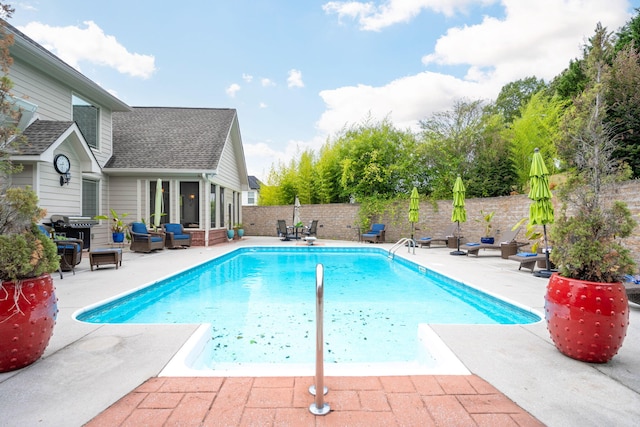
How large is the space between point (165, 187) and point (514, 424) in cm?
1251

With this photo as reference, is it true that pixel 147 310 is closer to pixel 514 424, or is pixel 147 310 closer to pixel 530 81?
pixel 514 424

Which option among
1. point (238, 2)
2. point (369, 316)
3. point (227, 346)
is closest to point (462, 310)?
point (369, 316)

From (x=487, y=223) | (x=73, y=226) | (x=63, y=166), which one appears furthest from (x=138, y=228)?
(x=487, y=223)

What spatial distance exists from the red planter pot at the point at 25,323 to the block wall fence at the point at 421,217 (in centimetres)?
851

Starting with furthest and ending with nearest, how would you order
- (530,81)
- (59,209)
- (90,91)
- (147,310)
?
(530,81)
(90,91)
(59,209)
(147,310)

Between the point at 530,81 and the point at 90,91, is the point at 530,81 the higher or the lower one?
the higher one

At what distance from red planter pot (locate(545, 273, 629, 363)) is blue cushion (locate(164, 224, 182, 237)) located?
11.3 meters

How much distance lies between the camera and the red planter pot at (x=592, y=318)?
2.41 metres

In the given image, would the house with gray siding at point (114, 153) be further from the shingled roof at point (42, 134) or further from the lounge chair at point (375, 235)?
the lounge chair at point (375, 235)

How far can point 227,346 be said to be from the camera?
373 centimetres

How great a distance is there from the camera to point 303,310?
5133 millimetres

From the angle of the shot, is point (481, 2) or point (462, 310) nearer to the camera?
point (462, 310)

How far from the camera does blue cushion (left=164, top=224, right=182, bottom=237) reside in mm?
11562

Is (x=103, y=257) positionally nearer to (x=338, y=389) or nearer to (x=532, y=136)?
(x=338, y=389)
